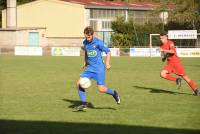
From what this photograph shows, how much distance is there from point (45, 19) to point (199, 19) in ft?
62.6

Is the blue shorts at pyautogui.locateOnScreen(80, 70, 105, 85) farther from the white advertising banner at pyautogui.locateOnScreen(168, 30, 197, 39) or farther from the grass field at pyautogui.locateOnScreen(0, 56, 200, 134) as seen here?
the white advertising banner at pyautogui.locateOnScreen(168, 30, 197, 39)

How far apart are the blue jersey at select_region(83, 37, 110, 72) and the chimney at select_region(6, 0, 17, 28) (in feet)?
173

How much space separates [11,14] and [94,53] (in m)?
53.0

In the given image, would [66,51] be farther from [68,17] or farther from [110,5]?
[110,5]

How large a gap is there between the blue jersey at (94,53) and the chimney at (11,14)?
52.7 m

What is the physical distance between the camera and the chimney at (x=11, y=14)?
210 ft

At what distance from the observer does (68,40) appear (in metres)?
67.8

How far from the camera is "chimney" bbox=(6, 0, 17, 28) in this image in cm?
6406

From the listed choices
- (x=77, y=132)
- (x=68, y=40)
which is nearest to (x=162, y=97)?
(x=77, y=132)

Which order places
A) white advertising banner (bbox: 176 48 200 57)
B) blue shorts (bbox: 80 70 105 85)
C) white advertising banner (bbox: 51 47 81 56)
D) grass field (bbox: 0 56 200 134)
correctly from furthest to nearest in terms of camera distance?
white advertising banner (bbox: 51 47 81 56)
white advertising banner (bbox: 176 48 200 57)
blue shorts (bbox: 80 70 105 85)
grass field (bbox: 0 56 200 134)

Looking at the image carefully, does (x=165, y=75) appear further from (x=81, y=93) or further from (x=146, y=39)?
(x=146, y=39)

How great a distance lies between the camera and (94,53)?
40.4ft

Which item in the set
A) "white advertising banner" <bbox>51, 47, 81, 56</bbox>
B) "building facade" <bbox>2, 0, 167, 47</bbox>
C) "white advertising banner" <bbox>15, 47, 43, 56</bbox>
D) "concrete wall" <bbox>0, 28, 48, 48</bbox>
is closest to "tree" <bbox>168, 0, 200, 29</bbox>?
"building facade" <bbox>2, 0, 167, 47</bbox>

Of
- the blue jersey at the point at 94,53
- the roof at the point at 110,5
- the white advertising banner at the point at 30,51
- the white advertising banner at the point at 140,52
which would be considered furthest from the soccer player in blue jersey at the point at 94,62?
the roof at the point at 110,5
